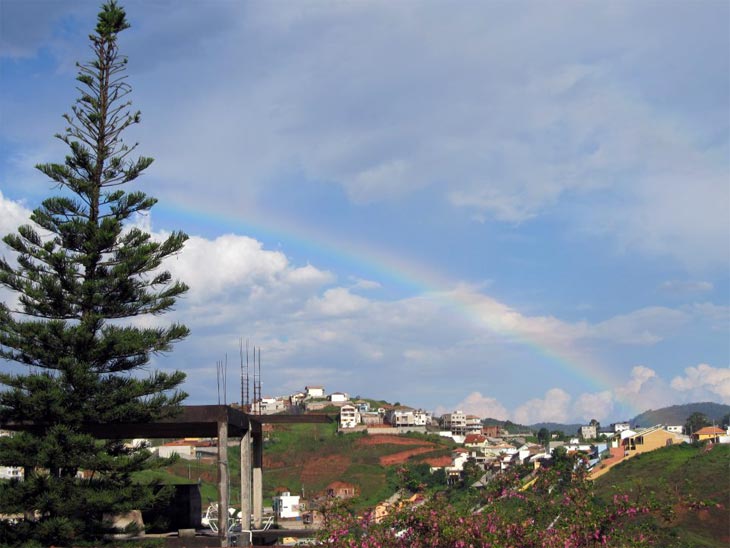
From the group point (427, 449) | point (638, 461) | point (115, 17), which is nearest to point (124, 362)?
point (115, 17)

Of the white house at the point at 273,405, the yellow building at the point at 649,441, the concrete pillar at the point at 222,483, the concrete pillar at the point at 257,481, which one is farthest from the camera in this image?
the white house at the point at 273,405

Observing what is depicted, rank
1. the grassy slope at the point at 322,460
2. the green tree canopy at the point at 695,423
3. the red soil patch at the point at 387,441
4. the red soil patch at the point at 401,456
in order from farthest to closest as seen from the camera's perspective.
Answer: the green tree canopy at the point at 695,423
the red soil patch at the point at 387,441
the red soil patch at the point at 401,456
the grassy slope at the point at 322,460

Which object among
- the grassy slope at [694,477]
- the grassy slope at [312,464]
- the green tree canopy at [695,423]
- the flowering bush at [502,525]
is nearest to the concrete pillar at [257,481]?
the flowering bush at [502,525]

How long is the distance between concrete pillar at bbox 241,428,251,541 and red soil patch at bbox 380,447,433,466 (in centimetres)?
7338

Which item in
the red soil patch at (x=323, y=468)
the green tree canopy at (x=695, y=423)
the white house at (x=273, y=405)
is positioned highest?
the white house at (x=273, y=405)

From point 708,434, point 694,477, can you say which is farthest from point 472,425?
point 694,477

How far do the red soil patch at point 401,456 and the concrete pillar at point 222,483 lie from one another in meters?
76.2

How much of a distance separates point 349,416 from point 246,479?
103612mm

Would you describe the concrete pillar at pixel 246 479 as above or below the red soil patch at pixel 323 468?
above

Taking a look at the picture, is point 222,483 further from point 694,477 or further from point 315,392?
point 315,392

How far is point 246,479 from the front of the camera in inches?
644

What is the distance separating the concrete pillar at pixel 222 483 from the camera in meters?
14.0

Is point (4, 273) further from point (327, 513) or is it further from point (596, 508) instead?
point (596, 508)

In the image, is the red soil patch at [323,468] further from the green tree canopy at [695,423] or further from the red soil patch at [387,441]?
the green tree canopy at [695,423]
